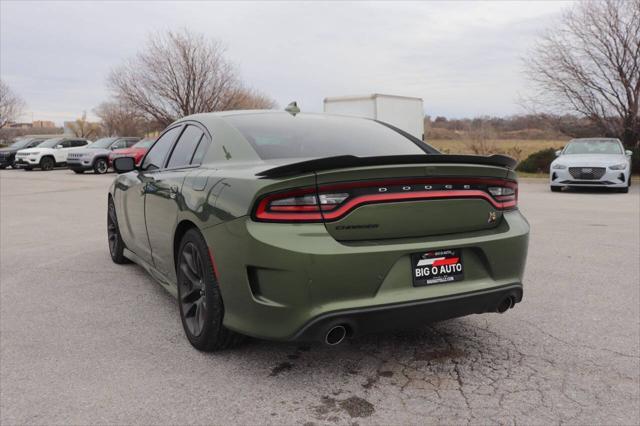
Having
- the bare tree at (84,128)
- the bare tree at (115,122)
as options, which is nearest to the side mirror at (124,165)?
the bare tree at (115,122)

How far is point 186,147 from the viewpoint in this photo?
4262mm

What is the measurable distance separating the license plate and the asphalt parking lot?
→ 570 millimetres

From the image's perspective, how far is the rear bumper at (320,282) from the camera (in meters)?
2.75

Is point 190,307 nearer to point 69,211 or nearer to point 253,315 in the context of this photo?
point 253,315

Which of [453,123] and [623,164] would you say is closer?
[623,164]

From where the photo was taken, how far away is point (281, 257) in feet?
9.00

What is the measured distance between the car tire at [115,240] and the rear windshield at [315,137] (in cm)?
262

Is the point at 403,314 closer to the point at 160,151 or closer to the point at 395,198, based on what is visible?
the point at 395,198

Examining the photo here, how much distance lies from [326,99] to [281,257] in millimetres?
20384

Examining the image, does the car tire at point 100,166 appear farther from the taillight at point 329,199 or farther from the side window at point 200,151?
the taillight at point 329,199

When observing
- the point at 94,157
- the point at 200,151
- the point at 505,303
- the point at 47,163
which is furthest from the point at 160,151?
the point at 47,163

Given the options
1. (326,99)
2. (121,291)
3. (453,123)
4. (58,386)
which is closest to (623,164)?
(326,99)

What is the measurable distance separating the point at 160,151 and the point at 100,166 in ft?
71.5

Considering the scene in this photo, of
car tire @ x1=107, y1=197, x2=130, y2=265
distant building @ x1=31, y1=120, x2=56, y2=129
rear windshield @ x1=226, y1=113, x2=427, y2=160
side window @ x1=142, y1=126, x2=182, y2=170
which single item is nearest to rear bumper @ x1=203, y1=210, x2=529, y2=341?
rear windshield @ x1=226, y1=113, x2=427, y2=160
